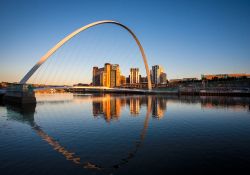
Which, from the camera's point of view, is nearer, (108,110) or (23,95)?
(108,110)

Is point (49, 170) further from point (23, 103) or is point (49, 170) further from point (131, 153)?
point (23, 103)

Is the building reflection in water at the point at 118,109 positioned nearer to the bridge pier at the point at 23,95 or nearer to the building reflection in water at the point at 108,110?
the building reflection in water at the point at 108,110

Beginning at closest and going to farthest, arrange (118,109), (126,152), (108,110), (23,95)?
(126,152) → (108,110) → (118,109) → (23,95)

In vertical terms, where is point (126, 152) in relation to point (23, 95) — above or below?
below

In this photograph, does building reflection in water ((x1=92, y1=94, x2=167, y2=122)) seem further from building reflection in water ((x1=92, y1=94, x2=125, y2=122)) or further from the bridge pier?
the bridge pier

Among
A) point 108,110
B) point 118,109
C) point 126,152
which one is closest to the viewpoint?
A: point 126,152

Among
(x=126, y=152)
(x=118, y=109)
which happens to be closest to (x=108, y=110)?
(x=118, y=109)

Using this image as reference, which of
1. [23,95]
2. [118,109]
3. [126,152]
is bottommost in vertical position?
[118,109]

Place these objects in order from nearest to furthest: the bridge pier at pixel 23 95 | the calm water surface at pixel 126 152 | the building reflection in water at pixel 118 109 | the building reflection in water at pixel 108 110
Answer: the calm water surface at pixel 126 152 < the building reflection in water at pixel 108 110 < the building reflection in water at pixel 118 109 < the bridge pier at pixel 23 95

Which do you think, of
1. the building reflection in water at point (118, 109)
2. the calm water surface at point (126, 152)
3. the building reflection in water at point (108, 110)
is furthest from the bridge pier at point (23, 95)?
the calm water surface at point (126, 152)

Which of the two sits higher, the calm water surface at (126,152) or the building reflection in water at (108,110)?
the calm water surface at (126,152)

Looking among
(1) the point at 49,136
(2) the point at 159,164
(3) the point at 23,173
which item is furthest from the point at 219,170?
(1) the point at 49,136

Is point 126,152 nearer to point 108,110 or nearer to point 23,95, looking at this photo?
point 108,110

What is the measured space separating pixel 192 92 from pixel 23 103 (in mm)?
98617
